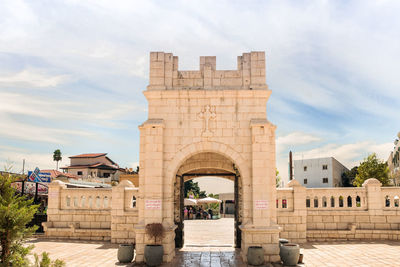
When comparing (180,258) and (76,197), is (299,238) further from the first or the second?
(76,197)

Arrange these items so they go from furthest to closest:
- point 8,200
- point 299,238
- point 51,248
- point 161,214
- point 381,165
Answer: point 381,165 → point 299,238 → point 51,248 → point 161,214 → point 8,200

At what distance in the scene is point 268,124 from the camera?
1184cm

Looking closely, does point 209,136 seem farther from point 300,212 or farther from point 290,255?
point 300,212

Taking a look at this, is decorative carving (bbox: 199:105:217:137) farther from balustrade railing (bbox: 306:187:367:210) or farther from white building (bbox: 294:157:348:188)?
white building (bbox: 294:157:348:188)

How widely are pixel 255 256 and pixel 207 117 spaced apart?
486cm

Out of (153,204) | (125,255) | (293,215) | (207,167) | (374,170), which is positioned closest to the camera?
(125,255)

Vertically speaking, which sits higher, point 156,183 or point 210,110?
point 210,110

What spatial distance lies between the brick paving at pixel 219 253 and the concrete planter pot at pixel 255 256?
559 mm

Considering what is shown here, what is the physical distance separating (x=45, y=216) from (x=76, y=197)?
2.38 m

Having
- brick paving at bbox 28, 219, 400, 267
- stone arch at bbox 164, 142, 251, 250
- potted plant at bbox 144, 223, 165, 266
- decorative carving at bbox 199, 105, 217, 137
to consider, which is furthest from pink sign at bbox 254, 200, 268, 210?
potted plant at bbox 144, 223, 165, 266

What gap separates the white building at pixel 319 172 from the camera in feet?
202

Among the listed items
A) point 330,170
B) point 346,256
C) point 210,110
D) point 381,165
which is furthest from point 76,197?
point 330,170

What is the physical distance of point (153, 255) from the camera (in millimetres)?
10781

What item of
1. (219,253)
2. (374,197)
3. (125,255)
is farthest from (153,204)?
(374,197)
